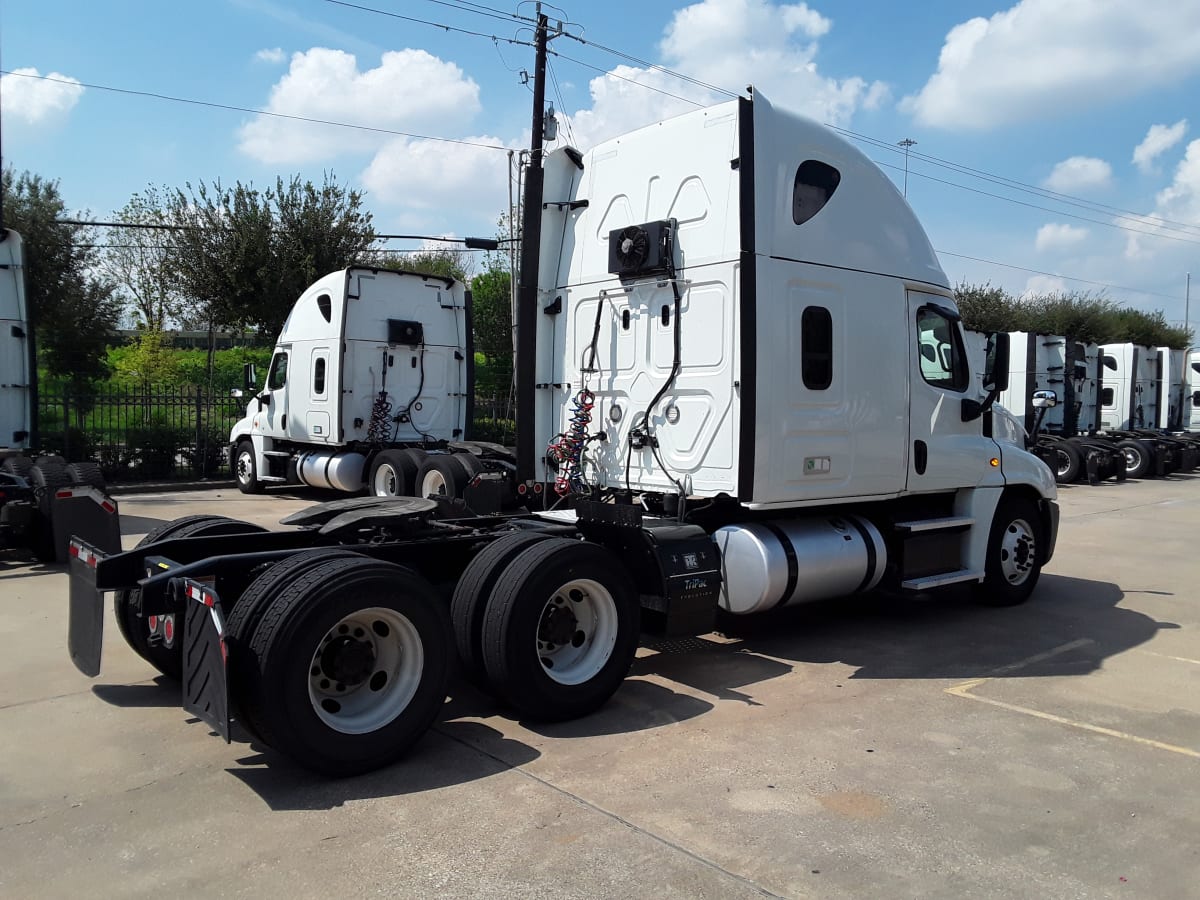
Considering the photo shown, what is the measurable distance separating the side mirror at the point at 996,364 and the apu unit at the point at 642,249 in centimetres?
300

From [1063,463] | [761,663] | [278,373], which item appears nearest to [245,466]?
[278,373]

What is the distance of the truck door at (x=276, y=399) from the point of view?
16.2 meters

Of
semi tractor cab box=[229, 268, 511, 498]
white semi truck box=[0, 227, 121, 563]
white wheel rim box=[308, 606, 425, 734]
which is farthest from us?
semi tractor cab box=[229, 268, 511, 498]

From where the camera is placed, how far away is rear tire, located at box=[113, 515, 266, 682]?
562 cm

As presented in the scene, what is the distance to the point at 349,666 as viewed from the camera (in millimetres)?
4508

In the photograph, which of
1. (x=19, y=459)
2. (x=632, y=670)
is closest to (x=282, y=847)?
(x=632, y=670)

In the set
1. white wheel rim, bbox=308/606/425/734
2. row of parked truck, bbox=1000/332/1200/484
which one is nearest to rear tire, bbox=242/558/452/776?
white wheel rim, bbox=308/606/425/734

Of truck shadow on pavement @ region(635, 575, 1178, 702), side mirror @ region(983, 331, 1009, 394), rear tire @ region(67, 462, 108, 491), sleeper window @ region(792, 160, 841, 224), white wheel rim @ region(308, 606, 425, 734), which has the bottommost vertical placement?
truck shadow on pavement @ region(635, 575, 1178, 702)

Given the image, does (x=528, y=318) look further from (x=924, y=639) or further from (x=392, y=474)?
(x=392, y=474)

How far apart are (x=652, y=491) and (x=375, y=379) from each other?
9092mm

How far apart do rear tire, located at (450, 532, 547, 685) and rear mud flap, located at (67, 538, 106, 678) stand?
1824mm

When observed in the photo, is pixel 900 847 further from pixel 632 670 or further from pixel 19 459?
pixel 19 459

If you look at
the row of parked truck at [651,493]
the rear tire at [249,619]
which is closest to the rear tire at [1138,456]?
the row of parked truck at [651,493]

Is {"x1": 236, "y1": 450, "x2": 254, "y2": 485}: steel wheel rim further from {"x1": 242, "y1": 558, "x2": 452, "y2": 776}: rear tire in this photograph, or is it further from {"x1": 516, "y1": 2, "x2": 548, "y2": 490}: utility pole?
{"x1": 242, "y1": 558, "x2": 452, "y2": 776}: rear tire
